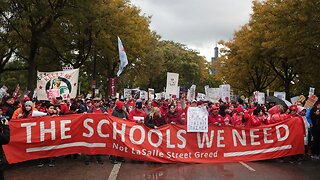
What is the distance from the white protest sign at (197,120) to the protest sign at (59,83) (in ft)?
14.2

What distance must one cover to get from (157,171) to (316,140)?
5312 millimetres

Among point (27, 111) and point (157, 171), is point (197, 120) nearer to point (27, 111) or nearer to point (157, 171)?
point (157, 171)

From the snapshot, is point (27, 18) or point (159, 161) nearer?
point (159, 161)

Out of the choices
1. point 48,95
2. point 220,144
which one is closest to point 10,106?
point 48,95

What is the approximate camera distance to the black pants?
11.3 meters

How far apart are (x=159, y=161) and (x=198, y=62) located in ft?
216

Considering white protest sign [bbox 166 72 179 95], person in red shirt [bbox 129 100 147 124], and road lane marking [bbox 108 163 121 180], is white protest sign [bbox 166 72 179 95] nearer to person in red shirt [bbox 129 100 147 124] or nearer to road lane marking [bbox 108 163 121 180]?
person in red shirt [bbox 129 100 147 124]

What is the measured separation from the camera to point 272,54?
3291 cm

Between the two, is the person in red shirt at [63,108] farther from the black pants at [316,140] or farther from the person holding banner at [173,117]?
the black pants at [316,140]

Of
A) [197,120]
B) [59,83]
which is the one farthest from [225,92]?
[197,120]

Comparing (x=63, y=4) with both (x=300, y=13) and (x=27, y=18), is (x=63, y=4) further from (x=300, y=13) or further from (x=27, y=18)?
(x=300, y=13)

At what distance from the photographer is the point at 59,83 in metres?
12.7

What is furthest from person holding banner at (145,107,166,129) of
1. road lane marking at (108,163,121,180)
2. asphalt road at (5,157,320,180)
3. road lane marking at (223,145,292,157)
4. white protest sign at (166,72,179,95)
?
white protest sign at (166,72,179,95)

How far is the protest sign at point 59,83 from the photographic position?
41.1 feet
